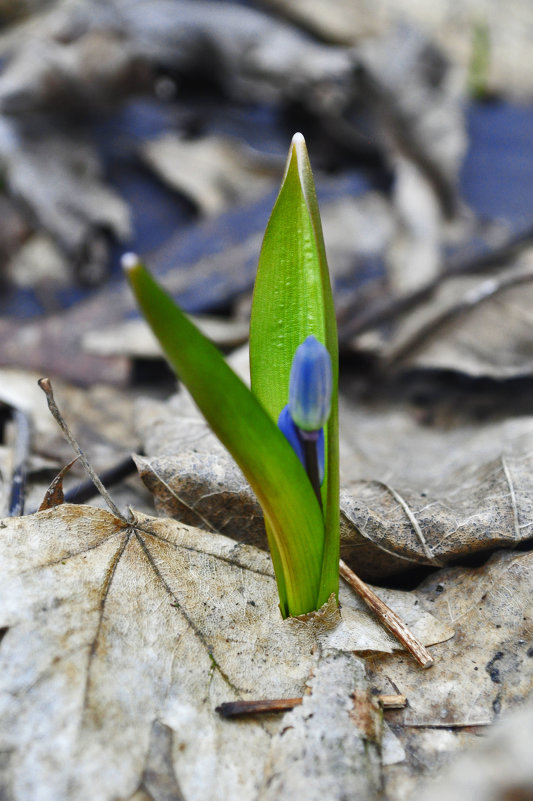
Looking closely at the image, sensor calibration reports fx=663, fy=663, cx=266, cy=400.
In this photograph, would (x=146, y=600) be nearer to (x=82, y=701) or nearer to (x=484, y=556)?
(x=82, y=701)

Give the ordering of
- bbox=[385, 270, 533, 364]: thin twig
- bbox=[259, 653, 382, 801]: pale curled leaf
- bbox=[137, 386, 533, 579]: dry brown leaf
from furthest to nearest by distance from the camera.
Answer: bbox=[385, 270, 533, 364]: thin twig < bbox=[137, 386, 533, 579]: dry brown leaf < bbox=[259, 653, 382, 801]: pale curled leaf

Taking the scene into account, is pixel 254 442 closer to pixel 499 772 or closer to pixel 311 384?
pixel 311 384

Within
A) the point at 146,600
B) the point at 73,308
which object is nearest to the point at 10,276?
the point at 73,308

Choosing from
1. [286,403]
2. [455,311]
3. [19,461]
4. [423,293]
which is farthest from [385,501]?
[423,293]

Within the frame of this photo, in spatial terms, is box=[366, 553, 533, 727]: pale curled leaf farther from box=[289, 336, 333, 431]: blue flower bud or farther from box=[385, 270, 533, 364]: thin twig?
box=[385, 270, 533, 364]: thin twig

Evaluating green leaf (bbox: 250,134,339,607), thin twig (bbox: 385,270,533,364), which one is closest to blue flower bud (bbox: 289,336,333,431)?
green leaf (bbox: 250,134,339,607)

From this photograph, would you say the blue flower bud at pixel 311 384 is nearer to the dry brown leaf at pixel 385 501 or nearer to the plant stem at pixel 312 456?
the plant stem at pixel 312 456
